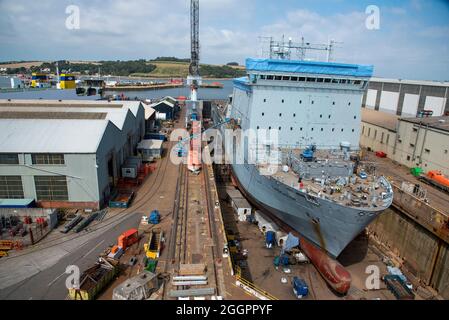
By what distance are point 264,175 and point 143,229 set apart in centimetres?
794

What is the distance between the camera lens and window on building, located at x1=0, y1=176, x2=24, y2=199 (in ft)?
56.2

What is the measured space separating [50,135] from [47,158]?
1.82 metres

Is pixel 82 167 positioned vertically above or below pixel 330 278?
above

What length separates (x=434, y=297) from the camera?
Result: 16.2 metres

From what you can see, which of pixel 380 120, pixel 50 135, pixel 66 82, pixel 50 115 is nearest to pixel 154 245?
pixel 50 135

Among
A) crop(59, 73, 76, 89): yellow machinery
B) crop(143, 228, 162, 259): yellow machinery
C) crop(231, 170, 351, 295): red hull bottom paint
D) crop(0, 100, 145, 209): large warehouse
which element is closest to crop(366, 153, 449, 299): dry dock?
crop(231, 170, 351, 295): red hull bottom paint

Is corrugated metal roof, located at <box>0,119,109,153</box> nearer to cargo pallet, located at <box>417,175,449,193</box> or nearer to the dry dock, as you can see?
the dry dock

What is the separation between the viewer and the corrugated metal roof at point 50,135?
17125mm

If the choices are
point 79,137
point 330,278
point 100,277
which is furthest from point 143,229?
point 330,278

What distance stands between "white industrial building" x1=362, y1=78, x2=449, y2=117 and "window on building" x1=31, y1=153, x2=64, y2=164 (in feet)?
133

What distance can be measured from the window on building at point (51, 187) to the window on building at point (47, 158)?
938mm

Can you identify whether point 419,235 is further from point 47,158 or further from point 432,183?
point 47,158

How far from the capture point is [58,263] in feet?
42.2
